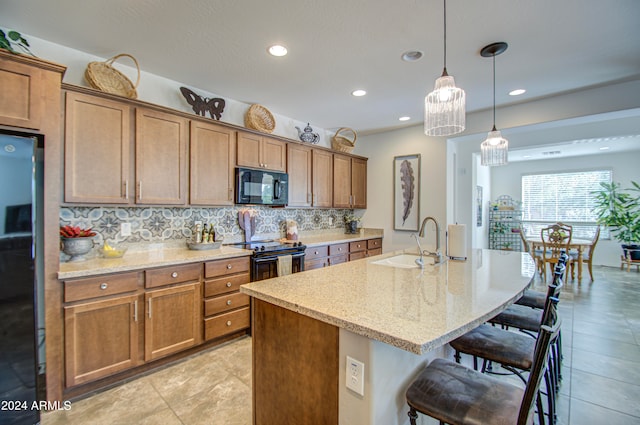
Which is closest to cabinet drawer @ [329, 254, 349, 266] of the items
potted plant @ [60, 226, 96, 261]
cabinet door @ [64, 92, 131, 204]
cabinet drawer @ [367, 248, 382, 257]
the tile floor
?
cabinet drawer @ [367, 248, 382, 257]

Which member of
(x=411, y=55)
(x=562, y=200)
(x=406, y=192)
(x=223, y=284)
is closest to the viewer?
(x=411, y=55)

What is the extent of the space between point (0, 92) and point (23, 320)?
4.53 ft

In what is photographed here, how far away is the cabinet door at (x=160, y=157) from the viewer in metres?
2.58

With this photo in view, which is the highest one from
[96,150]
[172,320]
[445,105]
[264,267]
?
[445,105]

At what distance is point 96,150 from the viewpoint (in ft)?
7.68

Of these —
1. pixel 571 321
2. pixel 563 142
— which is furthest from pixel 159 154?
pixel 563 142

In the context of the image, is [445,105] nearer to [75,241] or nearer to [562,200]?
[75,241]

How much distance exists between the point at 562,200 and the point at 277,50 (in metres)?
8.40

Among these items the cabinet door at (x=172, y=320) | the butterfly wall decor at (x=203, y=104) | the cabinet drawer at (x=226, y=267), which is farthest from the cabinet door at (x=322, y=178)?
the cabinet door at (x=172, y=320)

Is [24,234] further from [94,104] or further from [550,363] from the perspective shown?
[550,363]

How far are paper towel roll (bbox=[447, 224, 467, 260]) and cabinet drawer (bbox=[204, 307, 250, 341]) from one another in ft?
6.83

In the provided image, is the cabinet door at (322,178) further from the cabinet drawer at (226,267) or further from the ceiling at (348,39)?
the cabinet drawer at (226,267)

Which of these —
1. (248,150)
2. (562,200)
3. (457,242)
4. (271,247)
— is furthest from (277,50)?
(562,200)

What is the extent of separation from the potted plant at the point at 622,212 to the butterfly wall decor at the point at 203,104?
8.35m
